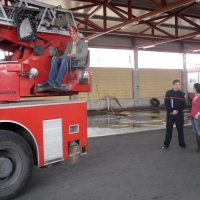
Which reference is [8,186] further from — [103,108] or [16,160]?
[103,108]

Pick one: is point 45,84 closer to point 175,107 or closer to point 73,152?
point 73,152

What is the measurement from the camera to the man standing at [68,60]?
216 inches

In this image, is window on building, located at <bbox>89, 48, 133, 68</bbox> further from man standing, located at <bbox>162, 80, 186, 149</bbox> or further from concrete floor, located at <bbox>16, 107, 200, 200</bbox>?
man standing, located at <bbox>162, 80, 186, 149</bbox>

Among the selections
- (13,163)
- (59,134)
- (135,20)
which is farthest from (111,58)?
(13,163)

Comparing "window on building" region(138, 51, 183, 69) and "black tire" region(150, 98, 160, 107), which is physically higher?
"window on building" region(138, 51, 183, 69)

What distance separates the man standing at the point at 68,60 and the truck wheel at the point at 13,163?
132 centimetres

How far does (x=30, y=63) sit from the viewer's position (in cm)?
532

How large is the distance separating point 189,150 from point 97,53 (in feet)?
47.9

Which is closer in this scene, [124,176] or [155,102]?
[124,176]

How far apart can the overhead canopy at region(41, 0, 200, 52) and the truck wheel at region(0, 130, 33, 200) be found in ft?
29.5

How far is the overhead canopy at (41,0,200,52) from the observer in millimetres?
14012

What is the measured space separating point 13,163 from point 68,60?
2.16 meters

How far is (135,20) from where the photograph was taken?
13.5 meters

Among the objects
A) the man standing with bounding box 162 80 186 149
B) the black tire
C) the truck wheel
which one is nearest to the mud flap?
the truck wheel
